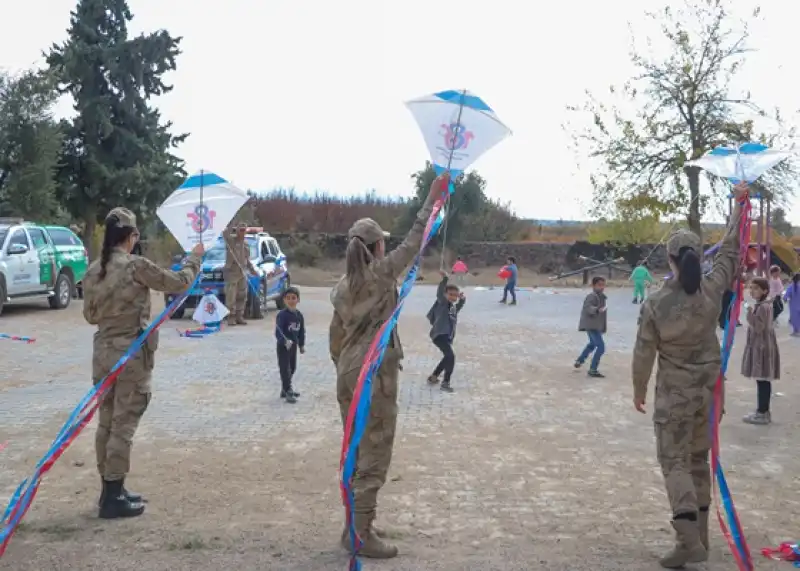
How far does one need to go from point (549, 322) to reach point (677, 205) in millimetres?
12360

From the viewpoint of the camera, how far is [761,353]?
866 centimetres

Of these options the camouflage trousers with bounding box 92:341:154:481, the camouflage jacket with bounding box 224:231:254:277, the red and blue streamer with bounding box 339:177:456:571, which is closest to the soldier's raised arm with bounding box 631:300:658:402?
the red and blue streamer with bounding box 339:177:456:571

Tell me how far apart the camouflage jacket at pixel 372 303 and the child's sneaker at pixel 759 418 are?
5.35 metres

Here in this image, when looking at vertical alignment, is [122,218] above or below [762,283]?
above

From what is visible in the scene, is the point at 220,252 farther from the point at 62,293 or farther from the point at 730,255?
the point at 730,255

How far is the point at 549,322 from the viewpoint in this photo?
64.2 feet

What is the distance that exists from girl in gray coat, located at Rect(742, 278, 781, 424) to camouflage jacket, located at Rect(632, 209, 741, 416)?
162 inches

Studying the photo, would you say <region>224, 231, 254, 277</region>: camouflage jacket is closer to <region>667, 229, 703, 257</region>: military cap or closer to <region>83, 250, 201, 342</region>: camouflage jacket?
<region>83, 250, 201, 342</region>: camouflage jacket

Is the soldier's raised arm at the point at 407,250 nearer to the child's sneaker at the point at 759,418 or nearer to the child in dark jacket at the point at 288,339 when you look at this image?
the child in dark jacket at the point at 288,339

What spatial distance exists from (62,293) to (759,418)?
1657 cm

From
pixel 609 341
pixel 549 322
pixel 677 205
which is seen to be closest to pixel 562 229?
pixel 677 205

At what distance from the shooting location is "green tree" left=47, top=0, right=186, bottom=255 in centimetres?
3186

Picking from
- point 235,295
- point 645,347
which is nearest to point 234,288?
point 235,295

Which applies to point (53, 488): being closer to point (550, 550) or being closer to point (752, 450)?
point (550, 550)
